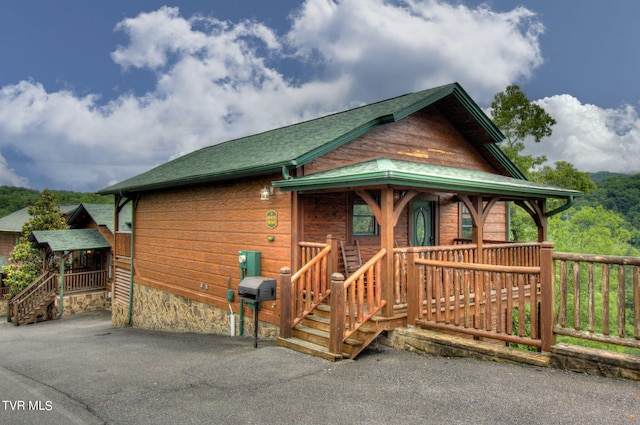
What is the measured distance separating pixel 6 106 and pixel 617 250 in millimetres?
243460

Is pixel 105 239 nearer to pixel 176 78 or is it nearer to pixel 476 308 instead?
pixel 476 308

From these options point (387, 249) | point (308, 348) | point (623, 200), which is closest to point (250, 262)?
point (308, 348)

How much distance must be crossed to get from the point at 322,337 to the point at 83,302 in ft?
60.7

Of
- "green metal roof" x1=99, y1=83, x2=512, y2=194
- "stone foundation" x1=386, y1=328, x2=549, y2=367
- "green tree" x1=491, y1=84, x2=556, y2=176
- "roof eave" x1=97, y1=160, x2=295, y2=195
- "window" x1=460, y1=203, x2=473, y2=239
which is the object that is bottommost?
"stone foundation" x1=386, y1=328, x2=549, y2=367

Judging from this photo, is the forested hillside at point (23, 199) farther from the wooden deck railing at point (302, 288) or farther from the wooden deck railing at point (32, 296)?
the wooden deck railing at point (302, 288)

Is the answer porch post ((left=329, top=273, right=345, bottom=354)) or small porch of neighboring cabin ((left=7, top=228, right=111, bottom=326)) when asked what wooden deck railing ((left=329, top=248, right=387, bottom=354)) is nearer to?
porch post ((left=329, top=273, right=345, bottom=354))

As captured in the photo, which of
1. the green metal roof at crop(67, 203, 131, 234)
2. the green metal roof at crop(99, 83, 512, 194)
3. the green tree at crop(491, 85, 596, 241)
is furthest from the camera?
the green tree at crop(491, 85, 596, 241)

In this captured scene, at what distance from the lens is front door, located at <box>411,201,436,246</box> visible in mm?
10547

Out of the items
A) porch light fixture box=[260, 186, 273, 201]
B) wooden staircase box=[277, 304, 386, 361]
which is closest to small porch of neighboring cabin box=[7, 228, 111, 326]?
porch light fixture box=[260, 186, 273, 201]

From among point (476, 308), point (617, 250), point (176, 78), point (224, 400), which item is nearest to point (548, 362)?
point (476, 308)

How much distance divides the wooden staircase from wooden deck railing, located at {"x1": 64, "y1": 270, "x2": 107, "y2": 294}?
58.2 feet

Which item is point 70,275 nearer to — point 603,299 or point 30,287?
point 30,287

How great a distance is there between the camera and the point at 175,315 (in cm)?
1208

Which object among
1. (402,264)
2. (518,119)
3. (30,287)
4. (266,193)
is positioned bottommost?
(30,287)
